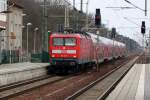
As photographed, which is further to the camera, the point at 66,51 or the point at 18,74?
the point at 66,51

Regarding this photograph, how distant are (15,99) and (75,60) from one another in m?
15.0

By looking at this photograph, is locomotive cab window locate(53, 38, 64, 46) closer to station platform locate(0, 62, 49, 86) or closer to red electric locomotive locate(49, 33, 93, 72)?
red electric locomotive locate(49, 33, 93, 72)

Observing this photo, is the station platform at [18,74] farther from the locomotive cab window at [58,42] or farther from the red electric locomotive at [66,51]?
the locomotive cab window at [58,42]

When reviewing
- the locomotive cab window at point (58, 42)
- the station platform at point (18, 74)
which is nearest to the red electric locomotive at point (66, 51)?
the locomotive cab window at point (58, 42)

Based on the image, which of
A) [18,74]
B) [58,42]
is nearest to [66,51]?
[58,42]

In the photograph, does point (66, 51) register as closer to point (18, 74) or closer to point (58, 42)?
point (58, 42)

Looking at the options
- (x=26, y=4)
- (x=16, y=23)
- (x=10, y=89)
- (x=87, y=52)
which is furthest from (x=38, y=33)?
(x=10, y=89)

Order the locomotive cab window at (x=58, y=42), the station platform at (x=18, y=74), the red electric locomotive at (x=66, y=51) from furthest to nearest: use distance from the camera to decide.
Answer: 1. the locomotive cab window at (x=58, y=42)
2. the red electric locomotive at (x=66, y=51)
3. the station platform at (x=18, y=74)

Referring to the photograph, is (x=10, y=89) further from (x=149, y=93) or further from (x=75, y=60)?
(x=75, y=60)

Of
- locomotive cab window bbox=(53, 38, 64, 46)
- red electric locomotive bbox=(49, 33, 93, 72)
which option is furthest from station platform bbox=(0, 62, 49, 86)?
locomotive cab window bbox=(53, 38, 64, 46)

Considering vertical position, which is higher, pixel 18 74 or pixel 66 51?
pixel 66 51

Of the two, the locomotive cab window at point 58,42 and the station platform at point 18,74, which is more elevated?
the locomotive cab window at point 58,42

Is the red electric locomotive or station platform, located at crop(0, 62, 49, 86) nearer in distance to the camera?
station platform, located at crop(0, 62, 49, 86)

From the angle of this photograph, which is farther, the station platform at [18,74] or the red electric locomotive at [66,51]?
the red electric locomotive at [66,51]
